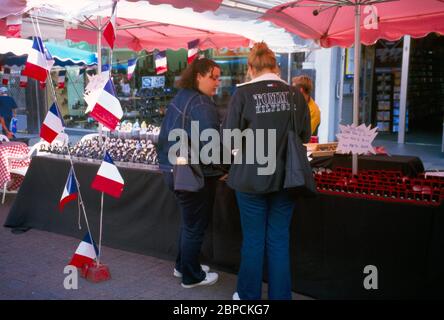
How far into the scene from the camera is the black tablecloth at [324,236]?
287 centimetres

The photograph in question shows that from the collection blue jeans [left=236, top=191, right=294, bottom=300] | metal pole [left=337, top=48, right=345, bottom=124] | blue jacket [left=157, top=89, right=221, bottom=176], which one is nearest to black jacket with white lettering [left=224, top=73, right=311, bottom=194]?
blue jeans [left=236, top=191, right=294, bottom=300]

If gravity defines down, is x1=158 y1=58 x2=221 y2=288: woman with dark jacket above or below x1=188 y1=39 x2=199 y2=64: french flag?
below

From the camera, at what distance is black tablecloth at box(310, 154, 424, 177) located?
4.09 meters

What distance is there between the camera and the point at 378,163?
4.22 m

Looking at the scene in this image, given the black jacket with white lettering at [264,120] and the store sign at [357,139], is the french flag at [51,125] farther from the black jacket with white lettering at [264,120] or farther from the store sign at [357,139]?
the store sign at [357,139]

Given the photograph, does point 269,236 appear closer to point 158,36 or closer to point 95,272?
point 95,272

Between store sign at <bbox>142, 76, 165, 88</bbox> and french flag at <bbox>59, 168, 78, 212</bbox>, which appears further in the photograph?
store sign at <bbox>142, 76, 165, 88</bbox>

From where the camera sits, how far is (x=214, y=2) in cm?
381

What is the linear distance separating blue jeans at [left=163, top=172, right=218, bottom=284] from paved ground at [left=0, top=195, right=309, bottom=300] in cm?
19

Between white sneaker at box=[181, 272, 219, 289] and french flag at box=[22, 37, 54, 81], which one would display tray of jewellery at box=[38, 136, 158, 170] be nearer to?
french flag at box=[22, 37, 54, 81]

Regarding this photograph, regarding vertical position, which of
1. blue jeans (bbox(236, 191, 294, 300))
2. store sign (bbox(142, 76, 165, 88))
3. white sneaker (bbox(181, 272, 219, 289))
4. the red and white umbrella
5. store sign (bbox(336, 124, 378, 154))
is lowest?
white sneaker (bbox(181, 272, 219, 289))

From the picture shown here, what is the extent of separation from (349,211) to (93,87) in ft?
7.03

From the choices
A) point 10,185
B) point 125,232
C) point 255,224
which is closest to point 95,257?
point 125,232

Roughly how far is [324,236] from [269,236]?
0.56 meters
